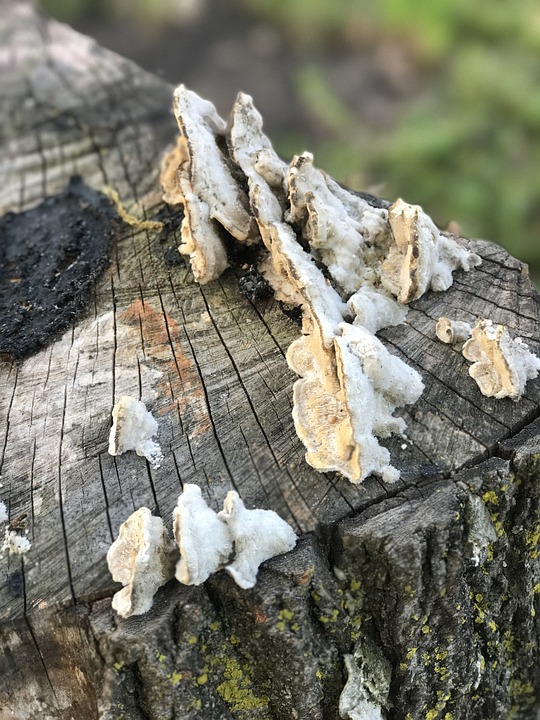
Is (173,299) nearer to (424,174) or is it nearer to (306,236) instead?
(306,236)

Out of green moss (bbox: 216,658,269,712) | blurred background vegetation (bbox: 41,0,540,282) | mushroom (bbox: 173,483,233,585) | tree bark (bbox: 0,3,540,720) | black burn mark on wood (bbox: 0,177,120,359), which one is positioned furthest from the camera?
blurred background vegetation (bbox: 41,0,540,282)

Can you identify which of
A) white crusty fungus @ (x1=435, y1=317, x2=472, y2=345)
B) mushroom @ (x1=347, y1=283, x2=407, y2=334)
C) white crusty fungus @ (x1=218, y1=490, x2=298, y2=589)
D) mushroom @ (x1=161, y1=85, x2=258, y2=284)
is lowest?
white crusty fungus @ (x1=218, y1=490, x2=298, y2=589)

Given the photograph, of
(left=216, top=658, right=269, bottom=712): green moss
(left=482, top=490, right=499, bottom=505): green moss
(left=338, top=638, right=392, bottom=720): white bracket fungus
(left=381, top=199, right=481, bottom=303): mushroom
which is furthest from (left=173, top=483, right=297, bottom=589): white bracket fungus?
(left=381, top=199, right=481, bottom=303): mushroom

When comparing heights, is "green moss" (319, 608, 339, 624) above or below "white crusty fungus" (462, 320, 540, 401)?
below

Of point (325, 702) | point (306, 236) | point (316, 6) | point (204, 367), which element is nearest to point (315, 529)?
point (325, 702)

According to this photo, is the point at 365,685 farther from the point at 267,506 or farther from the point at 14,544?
the point at 14,544

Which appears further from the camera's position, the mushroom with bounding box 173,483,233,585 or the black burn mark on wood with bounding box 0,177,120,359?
the black burn mark on wood with bounding box 0,177,120,359

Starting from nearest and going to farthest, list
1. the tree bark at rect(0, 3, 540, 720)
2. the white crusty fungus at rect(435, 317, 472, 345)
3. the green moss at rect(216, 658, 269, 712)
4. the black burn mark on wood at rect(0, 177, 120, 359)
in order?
the tree bark at rect(0, 3, 540, 720) < the green moss at rect(216, 658, 269, 712) < the white crusty fungus at rect(435, 317, 472, 345) < the black burn mark on wood at rect(0, 177, 120, 359)

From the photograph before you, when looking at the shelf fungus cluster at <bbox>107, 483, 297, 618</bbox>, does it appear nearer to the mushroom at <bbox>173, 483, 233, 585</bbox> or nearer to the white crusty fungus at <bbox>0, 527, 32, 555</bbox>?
the mushroom at <bbox>173, 483, 233, 585</bbox>
